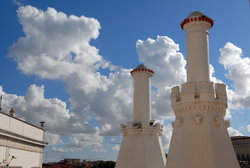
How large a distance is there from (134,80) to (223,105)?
1040 centimetres

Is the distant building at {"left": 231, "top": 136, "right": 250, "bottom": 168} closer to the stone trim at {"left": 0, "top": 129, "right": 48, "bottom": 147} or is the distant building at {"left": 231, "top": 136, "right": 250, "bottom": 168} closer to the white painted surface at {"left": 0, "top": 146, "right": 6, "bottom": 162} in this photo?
the stone trim at {"left": 0, "top": 129, "right": 48, "bottom": 147}

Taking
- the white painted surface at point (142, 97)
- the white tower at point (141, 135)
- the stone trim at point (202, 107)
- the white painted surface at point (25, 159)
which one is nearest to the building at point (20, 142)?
the white painted surface at point (25, 159)

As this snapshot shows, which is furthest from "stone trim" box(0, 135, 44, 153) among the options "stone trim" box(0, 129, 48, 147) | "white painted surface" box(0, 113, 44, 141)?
"white painted surface" box(0, 113, 44, 141)

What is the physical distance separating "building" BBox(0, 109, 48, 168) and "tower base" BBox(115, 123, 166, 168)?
39.8ft

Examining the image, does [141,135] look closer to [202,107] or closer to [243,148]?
[202,107]

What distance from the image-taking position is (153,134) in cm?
2177

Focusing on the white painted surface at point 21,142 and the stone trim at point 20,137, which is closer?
the stone trim at point 20,137

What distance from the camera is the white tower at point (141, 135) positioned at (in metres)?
20.7

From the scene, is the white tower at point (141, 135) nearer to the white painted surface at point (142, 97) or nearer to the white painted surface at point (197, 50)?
the white painted surface at point (142, 97)

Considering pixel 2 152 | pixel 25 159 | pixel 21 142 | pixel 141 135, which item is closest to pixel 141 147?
pixel 141 135

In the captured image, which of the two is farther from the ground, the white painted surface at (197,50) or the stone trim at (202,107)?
the white painted surface at (197,50)

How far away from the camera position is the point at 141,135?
70.4 ft

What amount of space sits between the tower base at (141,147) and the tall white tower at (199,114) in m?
7.79

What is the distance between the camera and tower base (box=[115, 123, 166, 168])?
67.8ft
